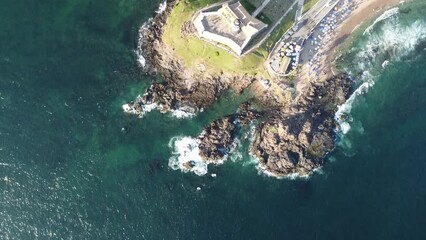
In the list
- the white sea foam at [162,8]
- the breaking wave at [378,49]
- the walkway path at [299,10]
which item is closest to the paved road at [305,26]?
the walkway path at [299,10]

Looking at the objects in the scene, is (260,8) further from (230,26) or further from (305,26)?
(305,26)

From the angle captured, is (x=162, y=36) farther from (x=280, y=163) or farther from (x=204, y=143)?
(x=280, y=163)

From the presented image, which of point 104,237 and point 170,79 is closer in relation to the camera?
point 104,237

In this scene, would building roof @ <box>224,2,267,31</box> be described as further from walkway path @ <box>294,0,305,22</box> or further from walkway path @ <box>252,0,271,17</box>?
walkway path @ <box>294,0,305,22</box>

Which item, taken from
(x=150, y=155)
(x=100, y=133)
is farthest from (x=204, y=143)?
(x=100, y=133)

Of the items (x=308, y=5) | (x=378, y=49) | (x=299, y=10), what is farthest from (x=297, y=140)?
(x=308, y=5)

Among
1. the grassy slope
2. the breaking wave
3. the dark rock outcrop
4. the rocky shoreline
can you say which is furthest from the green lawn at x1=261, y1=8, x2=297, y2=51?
the breaking wave

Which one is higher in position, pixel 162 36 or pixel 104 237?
pixel 162 36
